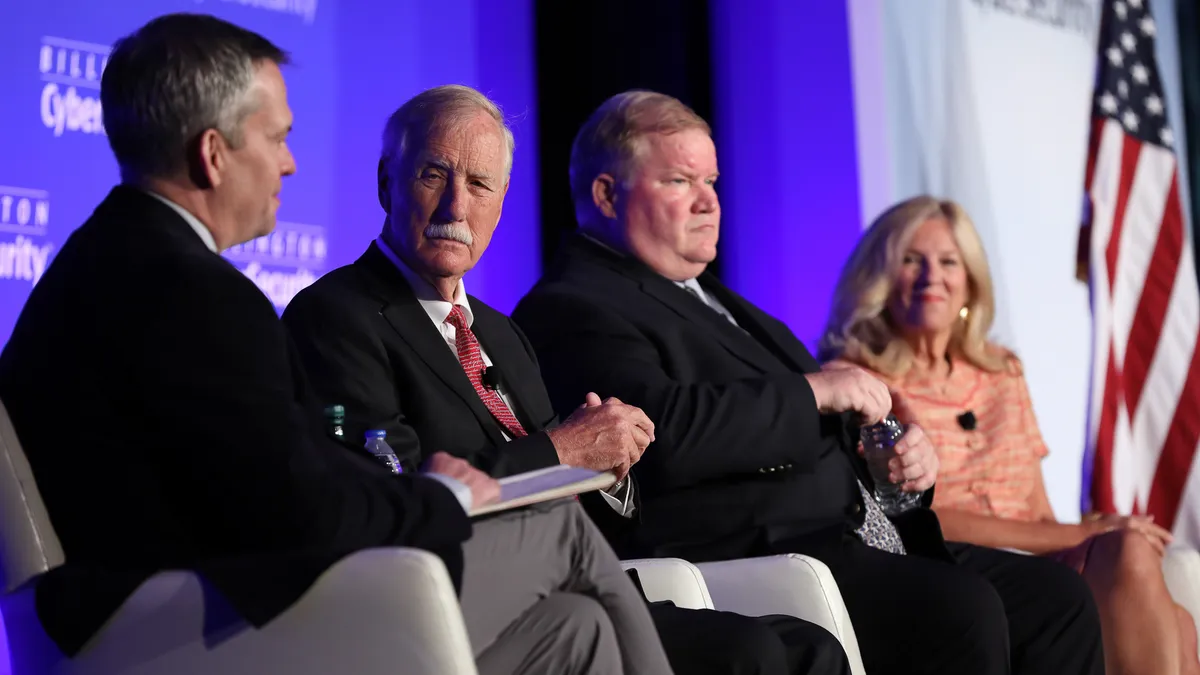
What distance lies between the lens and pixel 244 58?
58.6 inches

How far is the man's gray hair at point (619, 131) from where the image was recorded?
2971 mm

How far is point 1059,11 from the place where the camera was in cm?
521

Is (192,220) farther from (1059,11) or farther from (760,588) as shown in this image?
(1059,11)

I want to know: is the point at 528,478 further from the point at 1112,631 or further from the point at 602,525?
the point at 1112,631

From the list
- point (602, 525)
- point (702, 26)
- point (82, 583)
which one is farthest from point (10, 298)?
point (702, 26)

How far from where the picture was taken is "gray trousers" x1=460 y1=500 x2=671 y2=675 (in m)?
1.49

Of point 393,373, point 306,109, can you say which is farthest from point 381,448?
point 306,109

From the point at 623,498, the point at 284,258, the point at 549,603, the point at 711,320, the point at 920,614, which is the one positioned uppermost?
the point at 284,258

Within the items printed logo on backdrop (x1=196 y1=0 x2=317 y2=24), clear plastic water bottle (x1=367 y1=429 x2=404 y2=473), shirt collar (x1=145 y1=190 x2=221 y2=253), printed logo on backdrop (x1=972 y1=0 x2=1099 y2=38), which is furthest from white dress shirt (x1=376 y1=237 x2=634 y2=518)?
printed logo on backdrop (x1=972 y1=0 x2=1099 y2=38)

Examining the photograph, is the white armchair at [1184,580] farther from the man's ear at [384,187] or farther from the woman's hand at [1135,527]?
the man's ear at [384,187]

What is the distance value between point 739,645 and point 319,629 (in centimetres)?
80

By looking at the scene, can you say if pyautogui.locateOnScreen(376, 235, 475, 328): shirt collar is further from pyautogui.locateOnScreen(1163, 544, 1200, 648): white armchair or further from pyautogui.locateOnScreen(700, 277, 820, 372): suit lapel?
pyautogui.locateOnScreen(1163, 544, 1200, 648): white armchair

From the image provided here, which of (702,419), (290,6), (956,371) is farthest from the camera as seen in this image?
(956,371)

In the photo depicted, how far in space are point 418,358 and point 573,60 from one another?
234 centimetres
